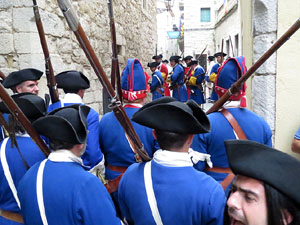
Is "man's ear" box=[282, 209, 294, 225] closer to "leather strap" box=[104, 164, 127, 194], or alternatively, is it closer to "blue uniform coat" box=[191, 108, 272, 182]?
"blue uniform coat" box=[191, 108, 272, 182]

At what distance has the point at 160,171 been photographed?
5.75 ft

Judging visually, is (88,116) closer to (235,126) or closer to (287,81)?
(235,126)

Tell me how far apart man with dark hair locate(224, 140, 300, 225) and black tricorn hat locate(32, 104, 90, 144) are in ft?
3.04

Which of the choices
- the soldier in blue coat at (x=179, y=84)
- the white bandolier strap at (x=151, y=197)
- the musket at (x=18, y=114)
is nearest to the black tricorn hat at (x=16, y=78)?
the musket at (x=18, y=114)

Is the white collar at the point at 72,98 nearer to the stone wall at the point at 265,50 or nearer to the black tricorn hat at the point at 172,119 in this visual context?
the black tricorn hat at the point at 172,119

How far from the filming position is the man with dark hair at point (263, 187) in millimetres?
1072

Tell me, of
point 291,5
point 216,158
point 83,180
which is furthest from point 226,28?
point 83,180

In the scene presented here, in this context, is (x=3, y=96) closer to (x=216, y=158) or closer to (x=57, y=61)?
(x=216, y=158)

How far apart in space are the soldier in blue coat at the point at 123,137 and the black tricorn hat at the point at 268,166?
1.75 meters

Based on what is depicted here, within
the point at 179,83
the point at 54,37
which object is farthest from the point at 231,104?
the point at 179,83

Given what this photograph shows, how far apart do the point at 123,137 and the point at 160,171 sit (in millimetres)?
1198

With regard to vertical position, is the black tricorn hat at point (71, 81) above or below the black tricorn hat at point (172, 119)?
above

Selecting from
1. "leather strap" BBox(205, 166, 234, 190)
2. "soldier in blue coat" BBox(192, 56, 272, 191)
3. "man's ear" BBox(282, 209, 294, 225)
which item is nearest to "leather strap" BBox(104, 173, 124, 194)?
"soldier in blue coat" BBox(192, 56, 272, 191)

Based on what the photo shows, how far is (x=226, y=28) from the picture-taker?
18016mm
